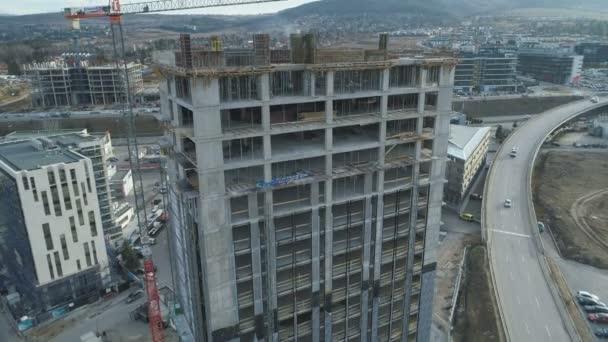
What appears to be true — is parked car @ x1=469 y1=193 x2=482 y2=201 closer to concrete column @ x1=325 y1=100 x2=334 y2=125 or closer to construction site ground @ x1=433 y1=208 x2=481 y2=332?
construction site ground @ x1=433 y1=208 x2=481 y2=332

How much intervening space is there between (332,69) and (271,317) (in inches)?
605

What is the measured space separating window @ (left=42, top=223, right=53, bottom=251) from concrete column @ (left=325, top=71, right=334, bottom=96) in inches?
1583

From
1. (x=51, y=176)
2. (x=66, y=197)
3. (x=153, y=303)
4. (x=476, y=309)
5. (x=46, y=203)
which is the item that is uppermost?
(x=51, y=176)

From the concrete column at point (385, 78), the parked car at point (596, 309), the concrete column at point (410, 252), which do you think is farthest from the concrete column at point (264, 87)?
the parked car at point (596, 309)

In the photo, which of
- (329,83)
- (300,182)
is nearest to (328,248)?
(300,182)

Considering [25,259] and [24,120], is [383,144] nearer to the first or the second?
[25,259]

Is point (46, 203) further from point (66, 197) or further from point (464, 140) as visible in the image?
point (464, 140)

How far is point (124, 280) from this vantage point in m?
56.4

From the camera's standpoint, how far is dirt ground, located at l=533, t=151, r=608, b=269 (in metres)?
63.2

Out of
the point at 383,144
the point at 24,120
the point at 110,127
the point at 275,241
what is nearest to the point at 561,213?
the point at 383,144

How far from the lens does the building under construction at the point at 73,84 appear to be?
154375mm

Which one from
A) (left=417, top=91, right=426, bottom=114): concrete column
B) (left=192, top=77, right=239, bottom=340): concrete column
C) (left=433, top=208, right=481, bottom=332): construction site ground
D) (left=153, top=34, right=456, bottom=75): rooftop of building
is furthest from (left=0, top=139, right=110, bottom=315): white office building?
(left=433, top=208, right=481, bottom=332): construction site ground

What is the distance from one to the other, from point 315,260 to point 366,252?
377 centimetres

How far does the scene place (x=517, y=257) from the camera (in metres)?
57.1
